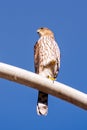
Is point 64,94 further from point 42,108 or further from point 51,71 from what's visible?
point 51,71

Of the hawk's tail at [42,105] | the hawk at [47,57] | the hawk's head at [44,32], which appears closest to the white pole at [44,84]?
the hawk's tail at [42,105]

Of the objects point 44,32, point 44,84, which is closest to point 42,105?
point 44,84

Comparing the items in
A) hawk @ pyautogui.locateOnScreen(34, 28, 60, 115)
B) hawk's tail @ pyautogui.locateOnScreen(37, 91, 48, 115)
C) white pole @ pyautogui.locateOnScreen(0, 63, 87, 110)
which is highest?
white pole @ pyautogui.locateOnScreen(0, 63, 87, 110)

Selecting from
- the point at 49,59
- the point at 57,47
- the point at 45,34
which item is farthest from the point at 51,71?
the point at 45,34

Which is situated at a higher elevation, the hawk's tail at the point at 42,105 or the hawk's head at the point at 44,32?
the hawk's head at the point at 44,32

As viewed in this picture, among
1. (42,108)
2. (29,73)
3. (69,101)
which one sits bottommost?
(42,108)

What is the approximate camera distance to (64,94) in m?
3.20

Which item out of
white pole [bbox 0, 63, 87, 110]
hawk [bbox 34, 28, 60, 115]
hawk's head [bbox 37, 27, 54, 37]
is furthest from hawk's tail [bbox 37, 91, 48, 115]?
hawk's head [bbox 37, 27, 54, 37]

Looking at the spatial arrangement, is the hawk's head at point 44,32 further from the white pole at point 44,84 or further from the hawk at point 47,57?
the white pole at point 44,84

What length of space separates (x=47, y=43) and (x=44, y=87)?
3956 millimetres

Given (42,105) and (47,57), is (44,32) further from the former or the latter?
(42,105)

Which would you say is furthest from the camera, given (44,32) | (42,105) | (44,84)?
(44,32)

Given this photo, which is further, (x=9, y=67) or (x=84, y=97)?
(x=9, y=67)

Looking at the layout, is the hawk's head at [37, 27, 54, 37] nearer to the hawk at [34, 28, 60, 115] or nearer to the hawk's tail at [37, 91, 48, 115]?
the hawk at [34, 28, 60, 115]
